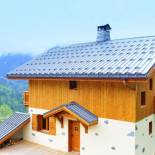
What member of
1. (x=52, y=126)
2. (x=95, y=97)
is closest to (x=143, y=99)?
(x=95, y=97)

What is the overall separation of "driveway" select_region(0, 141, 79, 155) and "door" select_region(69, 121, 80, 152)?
24.4 inches

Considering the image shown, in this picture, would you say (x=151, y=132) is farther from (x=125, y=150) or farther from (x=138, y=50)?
(x=138, y=50)

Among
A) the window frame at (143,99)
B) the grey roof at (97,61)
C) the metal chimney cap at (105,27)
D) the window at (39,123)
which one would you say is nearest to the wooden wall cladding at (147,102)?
the window frame at (143,99)

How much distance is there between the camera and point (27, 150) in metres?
15.6

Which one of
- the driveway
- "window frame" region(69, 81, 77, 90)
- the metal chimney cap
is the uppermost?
the metal chimney cap

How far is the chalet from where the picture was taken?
491 inches

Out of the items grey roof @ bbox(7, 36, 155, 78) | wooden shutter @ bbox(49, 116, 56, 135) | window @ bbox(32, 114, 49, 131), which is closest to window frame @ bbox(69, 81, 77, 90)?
grey roof @ bbox(7, 36, 155, 78)

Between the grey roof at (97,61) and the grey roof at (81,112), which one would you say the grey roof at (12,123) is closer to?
the grey roof at (97,61)

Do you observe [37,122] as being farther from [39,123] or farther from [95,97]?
[95,97]

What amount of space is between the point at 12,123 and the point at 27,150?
250cm

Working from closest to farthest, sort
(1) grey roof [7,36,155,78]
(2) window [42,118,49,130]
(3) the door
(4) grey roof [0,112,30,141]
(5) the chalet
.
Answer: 1. (1) grey roof [7,36,155,78]
2. (5) the chalet
3. (3) the door
4. (4) grey roof [0,112,30,141]
5. (2) window [42,118,49,130]

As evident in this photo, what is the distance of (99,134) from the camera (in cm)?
1351

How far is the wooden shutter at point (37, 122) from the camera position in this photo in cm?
1681

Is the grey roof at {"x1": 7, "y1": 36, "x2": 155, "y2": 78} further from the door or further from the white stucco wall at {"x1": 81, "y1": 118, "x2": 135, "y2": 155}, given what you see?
the door
